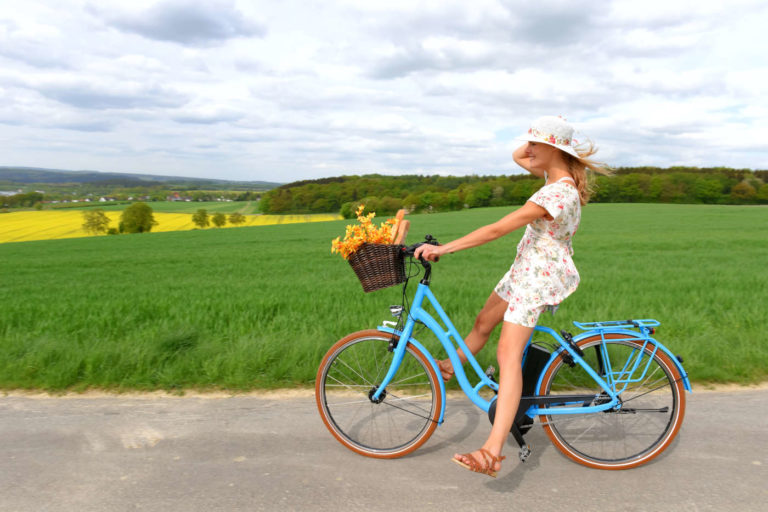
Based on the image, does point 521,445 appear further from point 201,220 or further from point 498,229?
point 201,220

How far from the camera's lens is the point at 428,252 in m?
2.88

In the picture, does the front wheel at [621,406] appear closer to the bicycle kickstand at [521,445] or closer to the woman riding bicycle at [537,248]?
the bicycle kickstand at [521,445]

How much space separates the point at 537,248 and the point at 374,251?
95 centimetres

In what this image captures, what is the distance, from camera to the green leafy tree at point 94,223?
199ft

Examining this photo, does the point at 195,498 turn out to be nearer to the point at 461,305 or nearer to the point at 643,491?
the point at 643,491

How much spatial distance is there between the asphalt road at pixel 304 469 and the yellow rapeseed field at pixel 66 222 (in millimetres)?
53170

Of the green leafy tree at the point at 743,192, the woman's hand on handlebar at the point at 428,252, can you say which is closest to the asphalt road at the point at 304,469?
the woman's hand on handlebar at the point at 428,252

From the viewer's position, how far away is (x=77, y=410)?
3.88m

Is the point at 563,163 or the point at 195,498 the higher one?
the point at 563,163

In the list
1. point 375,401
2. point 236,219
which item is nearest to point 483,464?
point 375,401

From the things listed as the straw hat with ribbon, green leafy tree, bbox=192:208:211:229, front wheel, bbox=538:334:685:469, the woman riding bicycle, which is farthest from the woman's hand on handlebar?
green leafy tree, bbox=192:208:211:229

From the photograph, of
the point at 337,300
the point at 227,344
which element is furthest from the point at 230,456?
the point at 337,300

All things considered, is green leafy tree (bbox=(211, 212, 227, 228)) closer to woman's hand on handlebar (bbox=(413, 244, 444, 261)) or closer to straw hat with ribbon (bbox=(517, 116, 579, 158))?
woman's hand on handlebar (bbox=(413, 244, 444, 261))

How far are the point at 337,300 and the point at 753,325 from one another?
5636 mm
